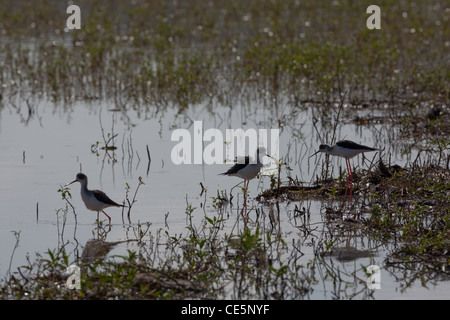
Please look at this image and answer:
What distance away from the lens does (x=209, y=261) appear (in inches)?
298

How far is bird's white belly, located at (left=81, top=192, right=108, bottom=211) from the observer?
360 inches

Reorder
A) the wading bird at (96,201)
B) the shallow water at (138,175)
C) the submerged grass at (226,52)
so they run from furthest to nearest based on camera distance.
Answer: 1. the submerged grass at (226,52)
2. the wading bird at (96,201)
3. the shallow water at (138,175)

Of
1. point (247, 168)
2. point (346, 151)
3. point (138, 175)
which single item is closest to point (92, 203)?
point (247, 168)

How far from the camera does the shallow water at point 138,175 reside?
789 centimetres

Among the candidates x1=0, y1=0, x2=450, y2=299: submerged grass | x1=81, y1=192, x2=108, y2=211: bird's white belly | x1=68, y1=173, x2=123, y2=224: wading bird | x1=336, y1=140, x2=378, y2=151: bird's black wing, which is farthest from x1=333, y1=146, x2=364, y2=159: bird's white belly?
x1=81, y1=192, x2=108, y2=211: bird's white belly

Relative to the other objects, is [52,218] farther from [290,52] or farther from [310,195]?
[290,52]

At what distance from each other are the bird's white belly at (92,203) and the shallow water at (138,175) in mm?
219

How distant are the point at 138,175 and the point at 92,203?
7.90 ft

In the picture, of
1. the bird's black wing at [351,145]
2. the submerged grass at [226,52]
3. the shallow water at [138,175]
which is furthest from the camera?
the submerged grass at [226,52]

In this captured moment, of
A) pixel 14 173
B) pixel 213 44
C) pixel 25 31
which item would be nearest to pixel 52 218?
pixel 14 173

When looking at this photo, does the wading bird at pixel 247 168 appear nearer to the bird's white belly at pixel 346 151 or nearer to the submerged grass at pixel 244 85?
the submerged grass at pixel 244 85

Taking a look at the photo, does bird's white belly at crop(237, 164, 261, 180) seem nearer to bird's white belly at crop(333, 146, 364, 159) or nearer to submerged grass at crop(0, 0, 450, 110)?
bird's white belly at crop(333, 146, 364, 159)

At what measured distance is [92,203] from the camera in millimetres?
9148

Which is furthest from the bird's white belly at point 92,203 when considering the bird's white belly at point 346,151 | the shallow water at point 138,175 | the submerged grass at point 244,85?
the bird's white belly at point 346,151
